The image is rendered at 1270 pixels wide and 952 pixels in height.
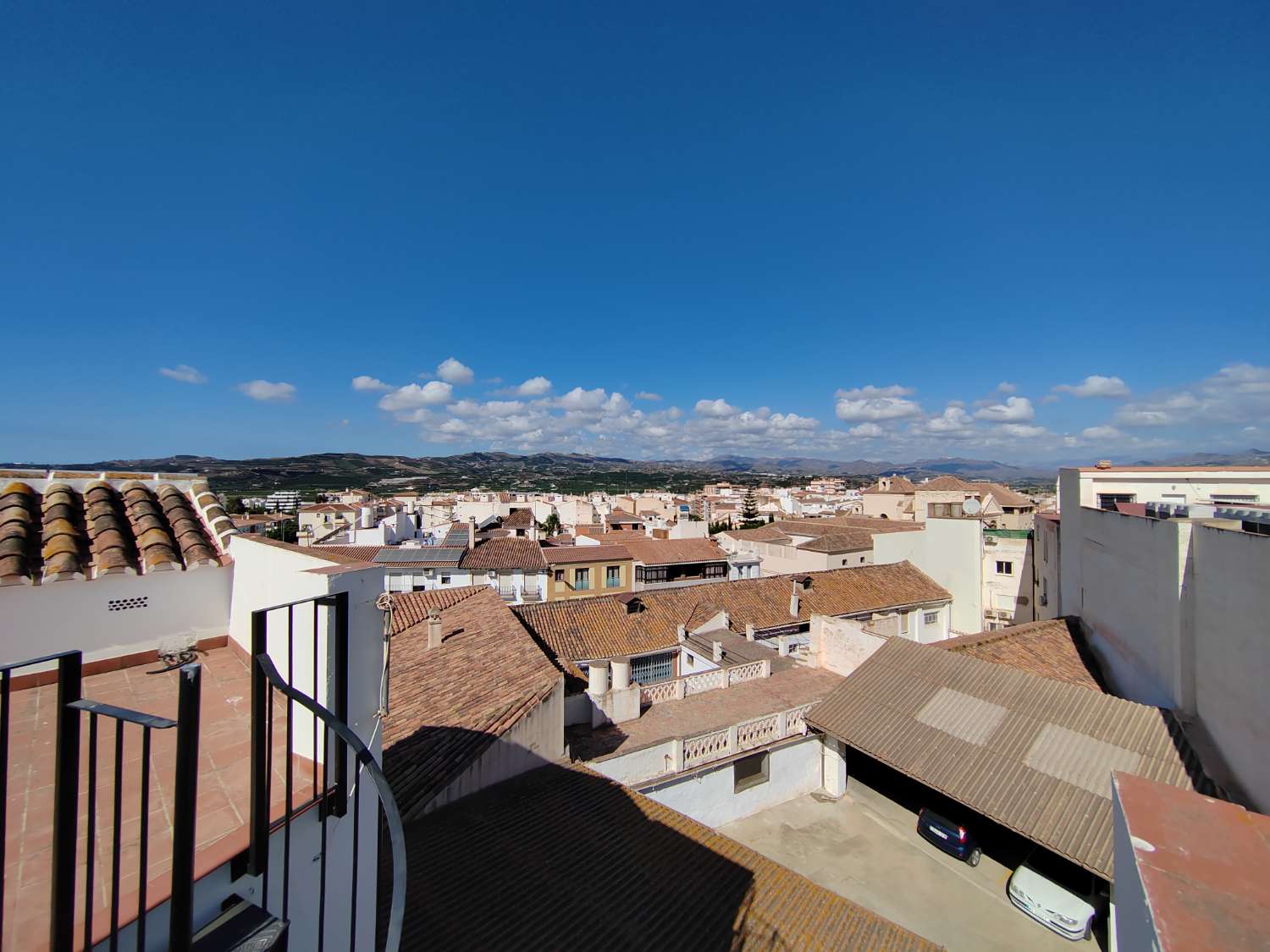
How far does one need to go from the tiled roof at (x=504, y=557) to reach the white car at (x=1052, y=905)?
24.8m

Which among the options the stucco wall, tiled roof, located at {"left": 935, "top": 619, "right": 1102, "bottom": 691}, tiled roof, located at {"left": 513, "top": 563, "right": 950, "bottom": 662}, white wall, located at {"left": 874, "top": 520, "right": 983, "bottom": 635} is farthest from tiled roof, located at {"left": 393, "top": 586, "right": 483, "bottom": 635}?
white wall, located at {"left": 874, "top": 520, "right": 983, "bottom": 635}

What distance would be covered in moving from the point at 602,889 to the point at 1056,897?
8380mm

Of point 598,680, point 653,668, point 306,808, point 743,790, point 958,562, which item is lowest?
point 653,668

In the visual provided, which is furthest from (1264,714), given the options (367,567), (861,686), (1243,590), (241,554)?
(241,554)

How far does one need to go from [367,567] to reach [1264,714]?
40.7ft

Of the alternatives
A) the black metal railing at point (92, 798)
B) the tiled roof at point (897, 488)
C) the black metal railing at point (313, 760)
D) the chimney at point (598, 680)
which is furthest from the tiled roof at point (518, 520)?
the black metal railing at point (92, 798)

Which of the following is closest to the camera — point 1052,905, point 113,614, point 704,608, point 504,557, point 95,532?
point 113,614

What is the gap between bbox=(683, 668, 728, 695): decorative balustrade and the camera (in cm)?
1466

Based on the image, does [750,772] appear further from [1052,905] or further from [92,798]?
[92,798]

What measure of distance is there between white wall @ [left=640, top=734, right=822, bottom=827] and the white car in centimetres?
397

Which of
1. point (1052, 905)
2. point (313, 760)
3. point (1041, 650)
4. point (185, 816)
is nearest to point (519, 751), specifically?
point (313, 760)

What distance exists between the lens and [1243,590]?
8867mm

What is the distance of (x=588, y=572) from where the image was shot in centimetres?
3231

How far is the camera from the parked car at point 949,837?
10.8 meters
